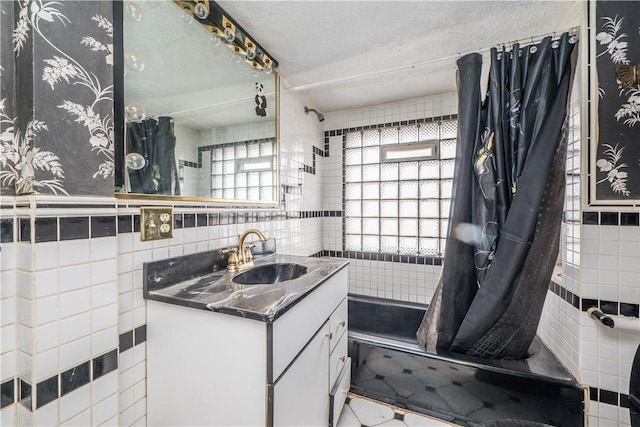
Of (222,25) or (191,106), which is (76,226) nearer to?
(191,106)

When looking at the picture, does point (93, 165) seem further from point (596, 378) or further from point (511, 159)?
point (596, 378)

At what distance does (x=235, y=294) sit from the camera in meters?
0.90

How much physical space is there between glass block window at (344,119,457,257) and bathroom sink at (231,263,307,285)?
1320 millimetres

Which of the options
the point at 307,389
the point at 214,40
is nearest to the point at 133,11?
the point at 214,40

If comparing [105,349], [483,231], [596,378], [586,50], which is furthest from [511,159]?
[105,349]

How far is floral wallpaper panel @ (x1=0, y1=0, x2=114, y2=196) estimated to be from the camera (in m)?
0.62

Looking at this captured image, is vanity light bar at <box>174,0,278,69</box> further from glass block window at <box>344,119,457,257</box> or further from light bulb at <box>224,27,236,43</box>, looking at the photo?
glass block window at <box>344,119,457,257</box>

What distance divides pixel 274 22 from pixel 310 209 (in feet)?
4.86

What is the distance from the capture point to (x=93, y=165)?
2.37ft

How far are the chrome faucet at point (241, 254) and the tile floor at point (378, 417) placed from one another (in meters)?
1.03

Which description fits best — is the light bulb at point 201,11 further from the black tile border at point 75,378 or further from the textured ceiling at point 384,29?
the black tile border at point 75,378

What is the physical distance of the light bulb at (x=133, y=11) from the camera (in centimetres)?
88

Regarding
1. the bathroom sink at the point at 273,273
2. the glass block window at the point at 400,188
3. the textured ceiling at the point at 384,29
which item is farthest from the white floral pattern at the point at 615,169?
the bathroom sink at the point at 273,273

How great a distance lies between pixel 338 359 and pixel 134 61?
1.62 metres
